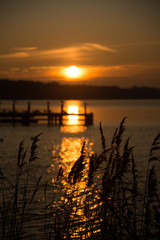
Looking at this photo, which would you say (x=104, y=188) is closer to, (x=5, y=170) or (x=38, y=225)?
(x=38, y=225)

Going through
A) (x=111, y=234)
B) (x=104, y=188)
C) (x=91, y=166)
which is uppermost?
(x=91, y=166)

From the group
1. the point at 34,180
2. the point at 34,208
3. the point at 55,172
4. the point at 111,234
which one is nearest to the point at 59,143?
the point at 55,172

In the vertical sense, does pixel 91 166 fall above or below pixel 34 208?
above

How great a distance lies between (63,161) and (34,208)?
12435 millimetres

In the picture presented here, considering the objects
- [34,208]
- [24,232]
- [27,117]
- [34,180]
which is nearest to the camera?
[24,232]

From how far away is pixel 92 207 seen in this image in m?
10.3

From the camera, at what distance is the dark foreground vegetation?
4.84 meters

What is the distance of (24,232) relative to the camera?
9.02 m

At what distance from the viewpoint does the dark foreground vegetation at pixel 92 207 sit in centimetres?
484

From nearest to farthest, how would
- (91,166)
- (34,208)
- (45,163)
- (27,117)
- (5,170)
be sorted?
(91,166) → (34,208) → (5,170) → (45,163) → (27,117)

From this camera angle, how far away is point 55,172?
63.0ft

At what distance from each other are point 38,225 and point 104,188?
516cm

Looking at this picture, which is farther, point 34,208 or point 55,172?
point 55,172

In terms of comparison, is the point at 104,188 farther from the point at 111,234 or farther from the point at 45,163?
the point at 45,163
